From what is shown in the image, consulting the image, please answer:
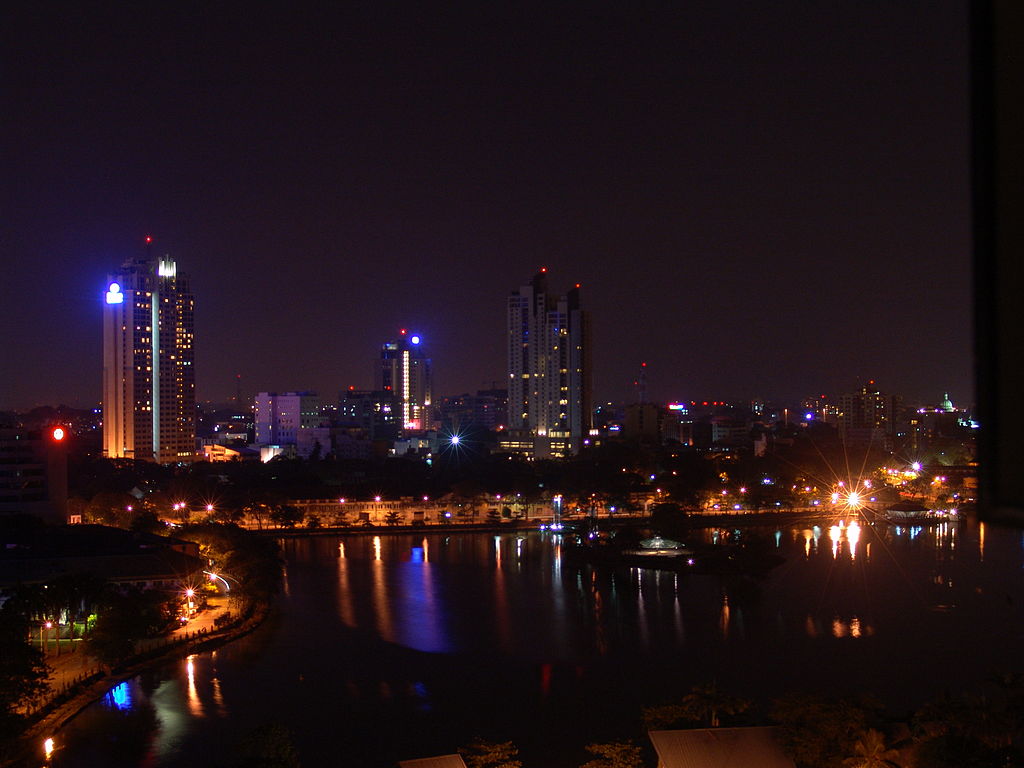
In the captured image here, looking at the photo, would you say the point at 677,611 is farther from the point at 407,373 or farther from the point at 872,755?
the point at 407,373

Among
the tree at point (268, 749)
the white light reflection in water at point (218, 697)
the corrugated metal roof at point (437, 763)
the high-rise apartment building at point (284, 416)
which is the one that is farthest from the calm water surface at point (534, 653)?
the high-rise apartment building at point (284, 416)

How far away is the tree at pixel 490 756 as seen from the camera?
3.85 metres

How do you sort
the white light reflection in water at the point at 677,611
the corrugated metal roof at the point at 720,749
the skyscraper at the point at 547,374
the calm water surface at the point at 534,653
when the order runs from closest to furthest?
1. the corrugated metal roof at the point at 720,749
2. the calm water surface at the point at 534,653
3. the white light reflection in water at the point at 677,611
4. the skyscraper at the point at 547,374

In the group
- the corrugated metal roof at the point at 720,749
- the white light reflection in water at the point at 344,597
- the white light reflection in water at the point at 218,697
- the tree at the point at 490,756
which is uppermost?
the corrugated metal roof at the point at 720,749

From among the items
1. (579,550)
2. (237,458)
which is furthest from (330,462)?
(579,550)

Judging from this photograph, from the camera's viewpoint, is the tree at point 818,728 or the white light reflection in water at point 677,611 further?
the white light reflection in water at point 677,611

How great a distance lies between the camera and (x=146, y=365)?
18.8 meters

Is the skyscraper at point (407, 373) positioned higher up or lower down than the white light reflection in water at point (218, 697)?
higher up

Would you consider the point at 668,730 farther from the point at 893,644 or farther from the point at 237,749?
the point at 893,644

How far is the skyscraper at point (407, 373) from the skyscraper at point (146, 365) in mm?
11817

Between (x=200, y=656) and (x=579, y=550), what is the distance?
4.83 metres

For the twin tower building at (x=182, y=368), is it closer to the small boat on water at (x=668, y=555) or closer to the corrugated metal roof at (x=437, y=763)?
the small boat on water at (x=668, y=555)

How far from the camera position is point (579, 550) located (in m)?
9.91

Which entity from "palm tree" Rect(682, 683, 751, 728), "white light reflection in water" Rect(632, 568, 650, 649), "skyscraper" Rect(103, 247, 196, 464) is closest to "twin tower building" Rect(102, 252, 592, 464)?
"skyscraper" Rect(103, 247, 196, 464)
